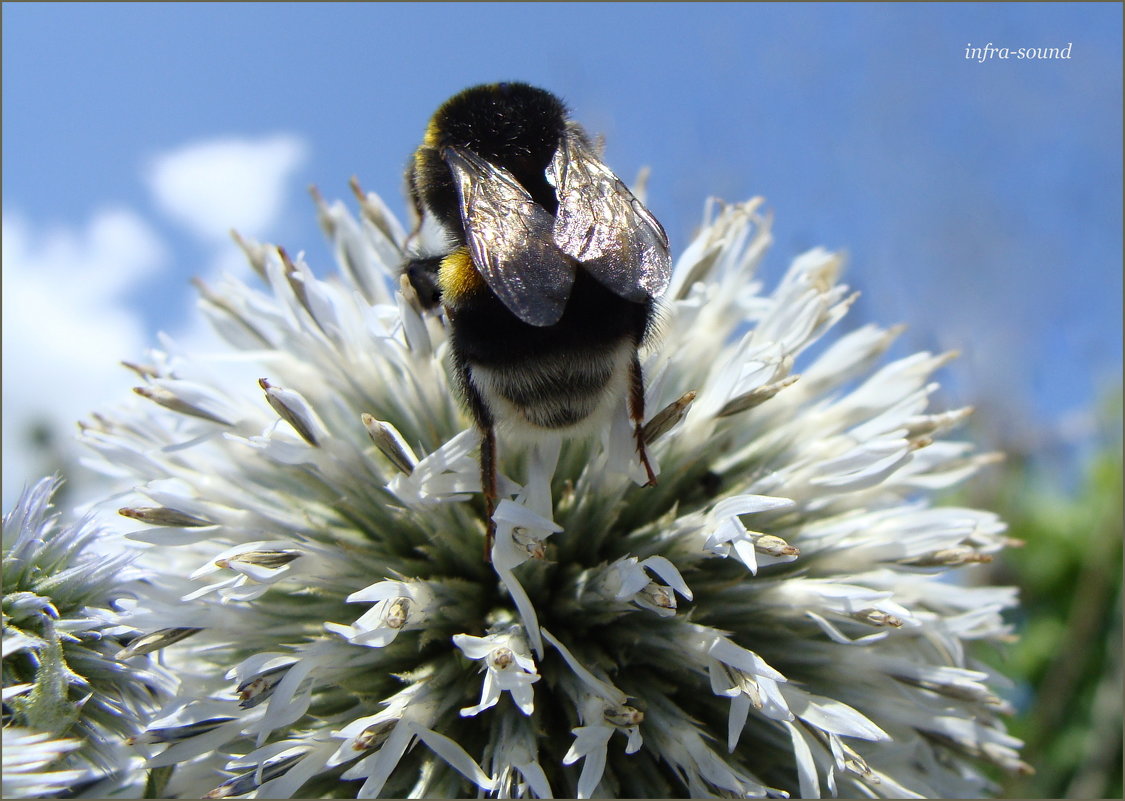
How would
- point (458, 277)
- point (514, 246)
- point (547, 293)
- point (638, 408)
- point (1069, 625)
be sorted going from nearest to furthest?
point (547, 293)
point (514, 246)
point (458, 277)
point (638, 408)
point (1069, 625)

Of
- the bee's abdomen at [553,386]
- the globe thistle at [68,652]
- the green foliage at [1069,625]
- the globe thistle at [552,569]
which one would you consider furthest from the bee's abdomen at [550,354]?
the green foliage at [1069,625]

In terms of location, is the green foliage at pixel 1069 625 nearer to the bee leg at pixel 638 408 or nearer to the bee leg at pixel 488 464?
the bee leg at pixel 638 408

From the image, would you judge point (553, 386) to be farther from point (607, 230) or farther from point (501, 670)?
point (501, 670)

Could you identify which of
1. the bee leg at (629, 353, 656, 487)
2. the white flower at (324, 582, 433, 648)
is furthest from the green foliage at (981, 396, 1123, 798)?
the white flower at (324, 582, 433, 648)

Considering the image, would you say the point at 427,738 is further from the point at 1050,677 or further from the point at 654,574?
the point at 1050,677

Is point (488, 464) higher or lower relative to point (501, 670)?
higher

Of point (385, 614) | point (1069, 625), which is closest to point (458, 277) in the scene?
point (385, 614)

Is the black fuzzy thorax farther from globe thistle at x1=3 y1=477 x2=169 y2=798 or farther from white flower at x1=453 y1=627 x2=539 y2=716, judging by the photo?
globe thistle at x1=3 y1=477 x2=169 y2=798

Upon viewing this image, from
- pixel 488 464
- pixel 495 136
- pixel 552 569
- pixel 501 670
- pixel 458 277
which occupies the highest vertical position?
pixel 495 136
